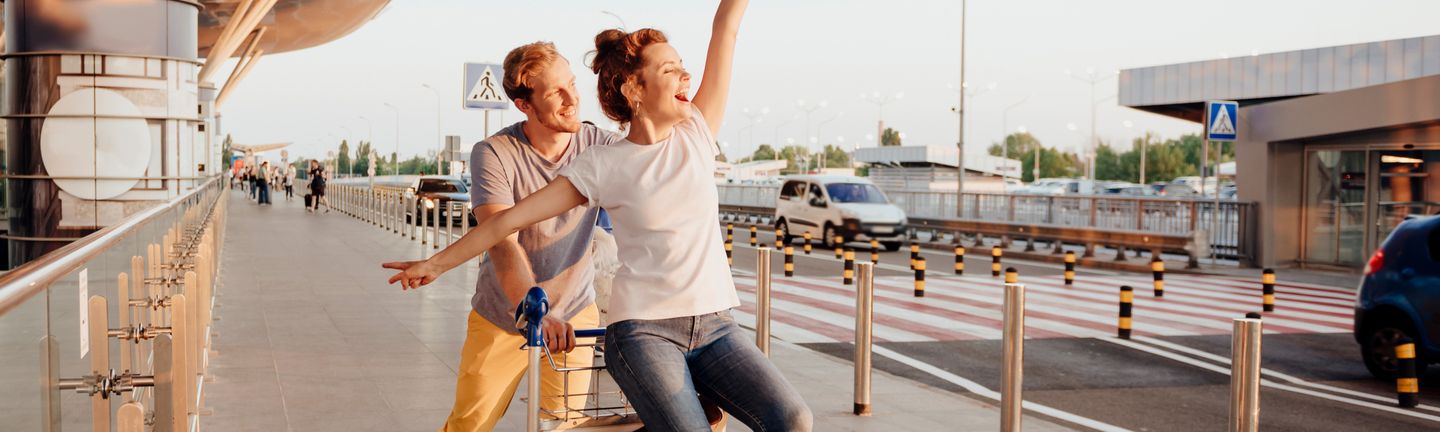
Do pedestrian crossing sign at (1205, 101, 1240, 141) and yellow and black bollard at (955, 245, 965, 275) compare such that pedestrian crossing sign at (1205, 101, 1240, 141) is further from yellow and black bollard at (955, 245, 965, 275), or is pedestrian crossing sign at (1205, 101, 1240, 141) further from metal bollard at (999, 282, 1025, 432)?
metal bollard at (999, 282, 1025, 432)

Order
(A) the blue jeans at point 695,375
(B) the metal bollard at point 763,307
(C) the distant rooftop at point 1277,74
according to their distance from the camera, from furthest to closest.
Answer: (C) the distant rooftop at point 1277,74
(B) the metal bollard at point 763,307
(A) the blue jeans at point 695,375

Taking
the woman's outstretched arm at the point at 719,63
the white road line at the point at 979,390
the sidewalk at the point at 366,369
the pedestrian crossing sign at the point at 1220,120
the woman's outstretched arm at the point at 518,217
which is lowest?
the white road line at the point at 979,390

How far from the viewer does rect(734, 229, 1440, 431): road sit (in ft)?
28.4

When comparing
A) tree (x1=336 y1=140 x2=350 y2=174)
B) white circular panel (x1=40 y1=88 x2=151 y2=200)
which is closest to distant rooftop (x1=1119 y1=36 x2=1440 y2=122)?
white circular panel (x1=40 y1=88 x2=151 y2=200)

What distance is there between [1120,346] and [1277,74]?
21.5 m

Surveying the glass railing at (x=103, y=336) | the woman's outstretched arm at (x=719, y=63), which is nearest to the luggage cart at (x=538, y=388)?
the woman's outstretched arm at (x=719, y=63)

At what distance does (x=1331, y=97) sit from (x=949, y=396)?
624 inches

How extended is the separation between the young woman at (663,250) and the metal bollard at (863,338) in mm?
3847

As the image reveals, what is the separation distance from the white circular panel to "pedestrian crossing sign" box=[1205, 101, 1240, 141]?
15606mm

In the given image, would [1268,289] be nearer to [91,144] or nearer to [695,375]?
[91,144]

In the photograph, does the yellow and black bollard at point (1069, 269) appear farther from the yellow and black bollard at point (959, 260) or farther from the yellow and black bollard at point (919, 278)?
the yellow and black bollard at point (919, 278)

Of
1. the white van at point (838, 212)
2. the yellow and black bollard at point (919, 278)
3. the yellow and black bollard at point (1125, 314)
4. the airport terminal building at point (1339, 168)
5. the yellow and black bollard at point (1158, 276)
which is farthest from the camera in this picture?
the white van at point (838, 212)

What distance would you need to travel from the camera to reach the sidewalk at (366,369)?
6.96 metres

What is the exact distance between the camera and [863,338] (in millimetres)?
7168
